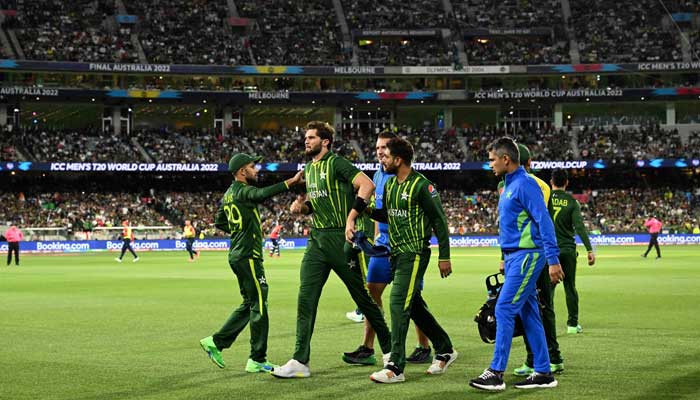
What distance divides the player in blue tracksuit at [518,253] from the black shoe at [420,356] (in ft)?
6.46

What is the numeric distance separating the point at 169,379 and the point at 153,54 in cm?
7082

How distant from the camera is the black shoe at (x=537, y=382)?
30.2 feet

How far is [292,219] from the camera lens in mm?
67188

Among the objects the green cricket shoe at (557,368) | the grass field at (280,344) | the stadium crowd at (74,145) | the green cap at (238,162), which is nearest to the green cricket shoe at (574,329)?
the grass field at (280,344)

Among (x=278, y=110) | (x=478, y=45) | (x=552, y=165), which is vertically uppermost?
(x=478, y=45)

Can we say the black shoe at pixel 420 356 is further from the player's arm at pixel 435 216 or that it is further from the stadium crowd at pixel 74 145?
the stadium crowd at pixel 74 145

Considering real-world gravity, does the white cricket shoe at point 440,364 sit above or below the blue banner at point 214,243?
above

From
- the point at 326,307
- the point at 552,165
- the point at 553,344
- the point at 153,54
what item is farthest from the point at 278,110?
the point at 553,344

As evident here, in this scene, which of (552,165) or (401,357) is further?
(552,165)

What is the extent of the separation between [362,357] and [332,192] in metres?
2.12

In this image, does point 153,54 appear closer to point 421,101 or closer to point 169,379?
point 421,101

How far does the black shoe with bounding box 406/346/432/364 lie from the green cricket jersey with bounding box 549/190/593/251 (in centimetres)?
310

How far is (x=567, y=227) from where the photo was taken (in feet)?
44.2

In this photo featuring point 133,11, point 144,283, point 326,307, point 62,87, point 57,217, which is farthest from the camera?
point 133,11
